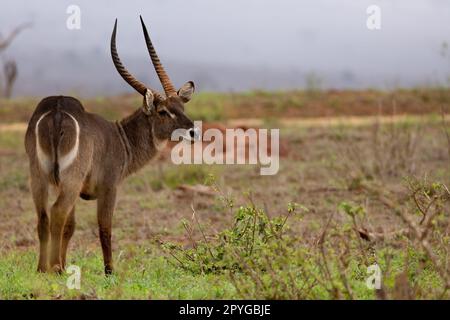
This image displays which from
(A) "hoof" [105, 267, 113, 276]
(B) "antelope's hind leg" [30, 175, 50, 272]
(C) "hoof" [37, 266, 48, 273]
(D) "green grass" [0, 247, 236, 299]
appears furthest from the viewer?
(A) "hoof" [105, 267, 113, 276]

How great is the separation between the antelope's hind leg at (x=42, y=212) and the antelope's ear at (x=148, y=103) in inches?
57.9

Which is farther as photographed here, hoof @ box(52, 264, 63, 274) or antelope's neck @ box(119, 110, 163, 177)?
antelope's neck @ box(119, 110, 163, 177)

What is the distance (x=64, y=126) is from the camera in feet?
23.2

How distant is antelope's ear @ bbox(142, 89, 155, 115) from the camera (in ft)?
26.8

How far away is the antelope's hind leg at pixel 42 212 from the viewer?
7.11 metres

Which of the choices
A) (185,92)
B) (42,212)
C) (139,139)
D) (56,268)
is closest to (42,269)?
(56,268)

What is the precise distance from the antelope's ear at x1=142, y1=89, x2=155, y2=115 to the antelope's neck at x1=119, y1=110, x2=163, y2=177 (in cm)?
9

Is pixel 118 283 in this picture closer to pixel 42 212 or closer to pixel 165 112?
pixel 42 212

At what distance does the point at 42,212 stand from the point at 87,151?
60cm

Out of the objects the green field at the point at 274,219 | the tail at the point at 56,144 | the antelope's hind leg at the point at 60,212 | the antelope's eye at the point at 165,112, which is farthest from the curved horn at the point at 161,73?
the antelope's hind leg at the point at 60,212

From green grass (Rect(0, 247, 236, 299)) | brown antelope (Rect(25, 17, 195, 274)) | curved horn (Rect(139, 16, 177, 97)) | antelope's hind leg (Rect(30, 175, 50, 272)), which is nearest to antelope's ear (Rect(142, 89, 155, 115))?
brown antelope (Rect(25, 17, 195, 274))

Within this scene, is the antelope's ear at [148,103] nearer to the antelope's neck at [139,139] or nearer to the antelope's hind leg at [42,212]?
the antelope's neck at [139,139]

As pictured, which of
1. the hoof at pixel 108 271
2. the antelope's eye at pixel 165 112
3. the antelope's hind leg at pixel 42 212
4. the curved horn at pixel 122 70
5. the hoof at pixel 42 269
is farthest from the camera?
the antelope's eye at pixel 165 112

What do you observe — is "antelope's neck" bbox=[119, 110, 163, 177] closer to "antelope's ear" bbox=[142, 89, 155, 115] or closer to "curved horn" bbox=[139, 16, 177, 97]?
"antelope's ear" bbox=[142, 89, 155, 115]
